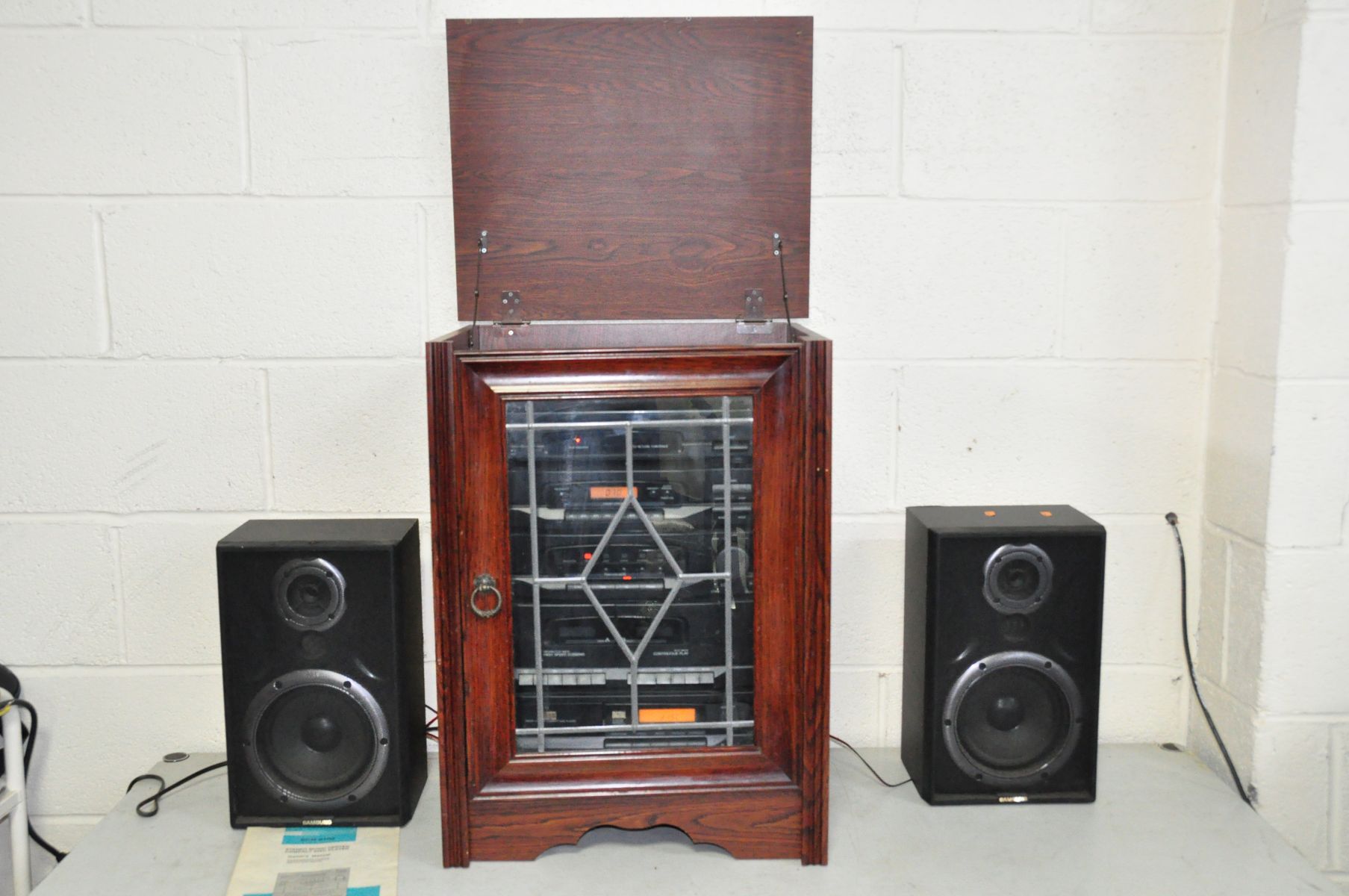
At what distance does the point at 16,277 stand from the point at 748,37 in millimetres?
1264

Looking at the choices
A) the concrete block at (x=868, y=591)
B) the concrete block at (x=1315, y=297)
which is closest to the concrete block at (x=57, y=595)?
the concrete block at (x=868, y=591)

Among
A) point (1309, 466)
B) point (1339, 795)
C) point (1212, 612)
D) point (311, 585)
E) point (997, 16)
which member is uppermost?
point (997, 16)

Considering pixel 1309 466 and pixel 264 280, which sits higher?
pixel 264 280

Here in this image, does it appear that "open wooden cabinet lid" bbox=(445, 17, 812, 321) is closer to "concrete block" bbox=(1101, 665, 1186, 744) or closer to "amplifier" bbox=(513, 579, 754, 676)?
"amplifier" bbox=(513, 579, 754, 676)

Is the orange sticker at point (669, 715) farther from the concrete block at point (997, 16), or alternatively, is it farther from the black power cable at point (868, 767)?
the concrete block at point (997, 16)

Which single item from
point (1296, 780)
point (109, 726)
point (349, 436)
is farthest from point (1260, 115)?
point (109, 726)

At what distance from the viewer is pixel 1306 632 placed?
1737 millimetres

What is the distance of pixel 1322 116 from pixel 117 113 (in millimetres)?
1876

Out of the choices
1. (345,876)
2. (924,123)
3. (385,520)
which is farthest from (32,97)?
(924,123)

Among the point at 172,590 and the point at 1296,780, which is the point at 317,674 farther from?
the point at 1296,780

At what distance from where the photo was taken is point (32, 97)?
A: 5.82 ft

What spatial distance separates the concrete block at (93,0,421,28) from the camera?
1.75 meters

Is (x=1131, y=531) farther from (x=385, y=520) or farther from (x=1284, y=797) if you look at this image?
(x=385, y=520)

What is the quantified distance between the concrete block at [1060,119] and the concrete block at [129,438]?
1.20 m
